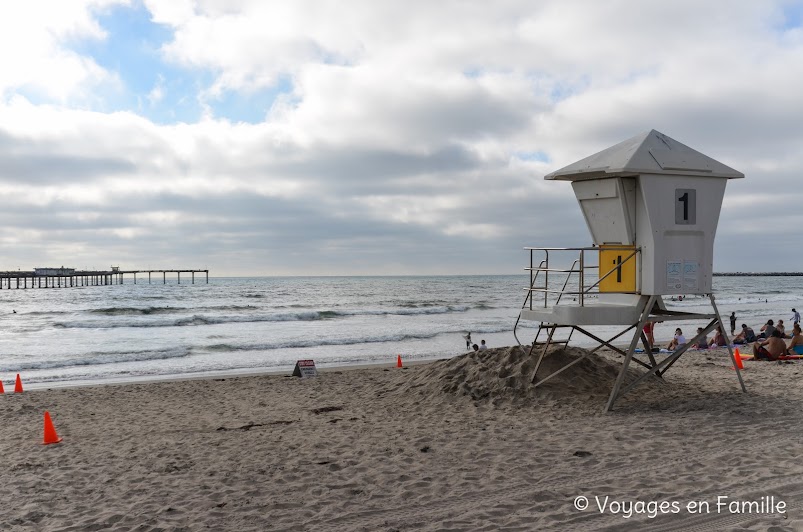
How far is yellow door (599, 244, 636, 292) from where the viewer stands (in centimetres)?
1028

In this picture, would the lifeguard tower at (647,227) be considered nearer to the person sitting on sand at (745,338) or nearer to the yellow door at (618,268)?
the yellow door at (618,268)

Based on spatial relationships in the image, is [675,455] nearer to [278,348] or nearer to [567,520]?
[567,520]

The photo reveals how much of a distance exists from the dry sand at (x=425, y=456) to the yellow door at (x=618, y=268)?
198 cm

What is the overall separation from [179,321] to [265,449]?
33.4 meters

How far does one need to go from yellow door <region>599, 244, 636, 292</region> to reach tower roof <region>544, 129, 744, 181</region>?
128 cm

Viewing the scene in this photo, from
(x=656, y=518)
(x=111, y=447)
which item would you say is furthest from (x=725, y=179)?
(x=111, y=447)

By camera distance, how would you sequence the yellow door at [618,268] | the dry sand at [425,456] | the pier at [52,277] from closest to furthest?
the dry sand at [425,456]
the yellow door at [618,268]
the pier at [52,277]

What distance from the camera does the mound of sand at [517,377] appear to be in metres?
10.9

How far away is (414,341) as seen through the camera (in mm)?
27797

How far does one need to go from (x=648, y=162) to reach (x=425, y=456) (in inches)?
227

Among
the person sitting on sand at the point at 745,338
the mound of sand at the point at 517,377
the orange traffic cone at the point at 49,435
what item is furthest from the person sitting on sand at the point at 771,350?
the orange traffic cone at the point at 49,435

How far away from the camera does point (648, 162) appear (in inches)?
386

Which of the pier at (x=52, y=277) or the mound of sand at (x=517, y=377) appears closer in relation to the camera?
the mound of sand at (x=517, y=377)

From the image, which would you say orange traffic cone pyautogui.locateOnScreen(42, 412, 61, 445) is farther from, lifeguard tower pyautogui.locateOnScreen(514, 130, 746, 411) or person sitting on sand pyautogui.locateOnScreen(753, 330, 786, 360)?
person sitting on sand pyautogui.locateOnScreen(753, 330, 786, 360)
